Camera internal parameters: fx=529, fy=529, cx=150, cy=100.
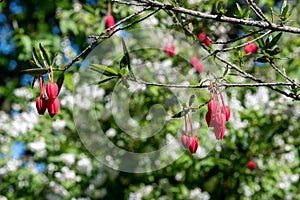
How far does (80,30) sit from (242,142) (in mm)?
1146

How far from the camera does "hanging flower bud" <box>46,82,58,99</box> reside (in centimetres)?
109

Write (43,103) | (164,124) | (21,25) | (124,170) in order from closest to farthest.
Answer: (43,103), (164,124), (124,170), (21,25)

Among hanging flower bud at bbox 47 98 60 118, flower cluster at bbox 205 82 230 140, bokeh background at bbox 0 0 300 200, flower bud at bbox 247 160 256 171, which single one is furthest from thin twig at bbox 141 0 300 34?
flower bud at bbox 247 160 256 171

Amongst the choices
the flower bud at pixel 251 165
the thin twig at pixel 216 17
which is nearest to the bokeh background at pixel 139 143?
the flower bud at pixel 251 165

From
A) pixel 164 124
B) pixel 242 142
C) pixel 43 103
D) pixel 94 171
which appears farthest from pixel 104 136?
pixel 43 103

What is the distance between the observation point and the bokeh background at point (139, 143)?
3029 millimetres

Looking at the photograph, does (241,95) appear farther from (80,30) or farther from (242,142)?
(80,30)

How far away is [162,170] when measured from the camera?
127 inches

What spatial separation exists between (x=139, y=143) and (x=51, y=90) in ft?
6.95

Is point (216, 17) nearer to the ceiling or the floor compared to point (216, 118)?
nearer to the ceiling

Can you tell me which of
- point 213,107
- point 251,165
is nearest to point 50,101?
point 213,107

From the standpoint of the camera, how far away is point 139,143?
3.19 metres

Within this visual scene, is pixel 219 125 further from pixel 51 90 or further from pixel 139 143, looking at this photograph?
pixel 139 143

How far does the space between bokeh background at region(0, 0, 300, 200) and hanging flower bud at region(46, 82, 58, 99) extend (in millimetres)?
1813
